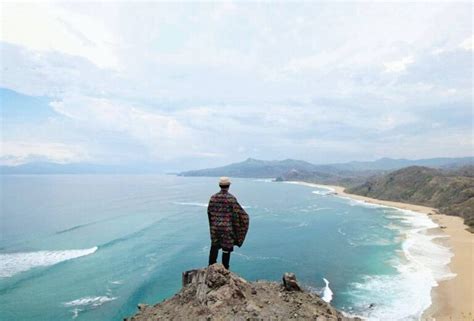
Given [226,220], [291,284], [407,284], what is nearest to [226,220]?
[226,220]

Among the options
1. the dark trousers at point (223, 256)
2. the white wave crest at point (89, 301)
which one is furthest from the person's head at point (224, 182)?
the white wave crest at point (89, 301)

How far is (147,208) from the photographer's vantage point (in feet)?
304

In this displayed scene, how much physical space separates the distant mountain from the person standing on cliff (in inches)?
2637

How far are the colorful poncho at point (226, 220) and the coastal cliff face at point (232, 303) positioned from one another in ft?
3.04

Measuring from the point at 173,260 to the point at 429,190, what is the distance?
93724 mm

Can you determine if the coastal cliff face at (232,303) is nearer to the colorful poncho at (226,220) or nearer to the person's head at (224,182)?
the colorful poncho at (226,220)

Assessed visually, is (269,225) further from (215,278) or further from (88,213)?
(215,278)

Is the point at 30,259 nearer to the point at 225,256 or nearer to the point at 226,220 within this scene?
the point at 225,256

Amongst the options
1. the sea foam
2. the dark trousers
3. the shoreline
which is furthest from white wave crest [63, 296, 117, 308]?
the shoreline

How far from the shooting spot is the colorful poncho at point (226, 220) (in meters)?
10.6

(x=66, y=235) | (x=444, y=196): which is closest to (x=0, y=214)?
(x=66, y=235)

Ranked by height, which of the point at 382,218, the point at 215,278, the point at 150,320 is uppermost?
the point at 215,278

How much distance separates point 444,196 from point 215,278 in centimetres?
10569

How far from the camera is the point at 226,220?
10.7 m
